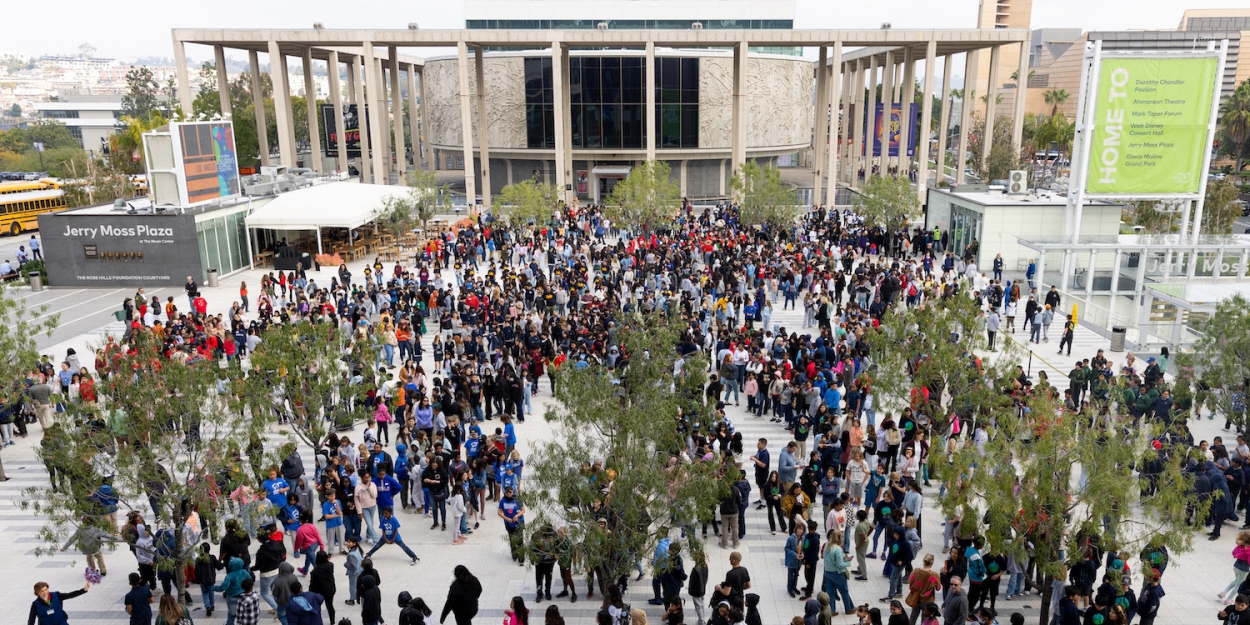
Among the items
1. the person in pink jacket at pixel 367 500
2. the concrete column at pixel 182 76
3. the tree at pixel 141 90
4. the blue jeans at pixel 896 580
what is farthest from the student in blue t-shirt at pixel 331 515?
the tree at pixel 141 90

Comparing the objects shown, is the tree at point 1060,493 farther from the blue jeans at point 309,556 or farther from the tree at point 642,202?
the tree at point 642,202

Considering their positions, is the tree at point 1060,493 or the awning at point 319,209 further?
the awning at point 319,209

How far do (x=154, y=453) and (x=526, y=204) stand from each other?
2803cm

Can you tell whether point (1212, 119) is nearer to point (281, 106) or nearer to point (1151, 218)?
point (1151, 218)

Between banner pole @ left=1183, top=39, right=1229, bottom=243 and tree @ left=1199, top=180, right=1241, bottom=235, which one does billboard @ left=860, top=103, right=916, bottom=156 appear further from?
banner pole @ left=1183, top=39, right=1229, bottom=243

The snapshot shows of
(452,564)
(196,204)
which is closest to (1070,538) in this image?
(452,564)

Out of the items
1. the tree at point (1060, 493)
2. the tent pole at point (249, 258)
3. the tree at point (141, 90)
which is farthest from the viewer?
the tree at point (141, 90)

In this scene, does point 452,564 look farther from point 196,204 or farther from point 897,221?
point 897,221

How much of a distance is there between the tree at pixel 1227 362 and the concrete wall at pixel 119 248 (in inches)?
1193

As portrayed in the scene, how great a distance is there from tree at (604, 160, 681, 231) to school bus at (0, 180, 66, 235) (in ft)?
101

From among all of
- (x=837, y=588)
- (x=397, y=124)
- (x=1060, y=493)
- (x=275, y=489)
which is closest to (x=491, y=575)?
(x=275, y=489)

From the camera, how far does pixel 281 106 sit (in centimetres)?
4997

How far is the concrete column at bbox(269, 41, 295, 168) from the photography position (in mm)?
48562

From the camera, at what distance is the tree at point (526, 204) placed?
36625 mm
